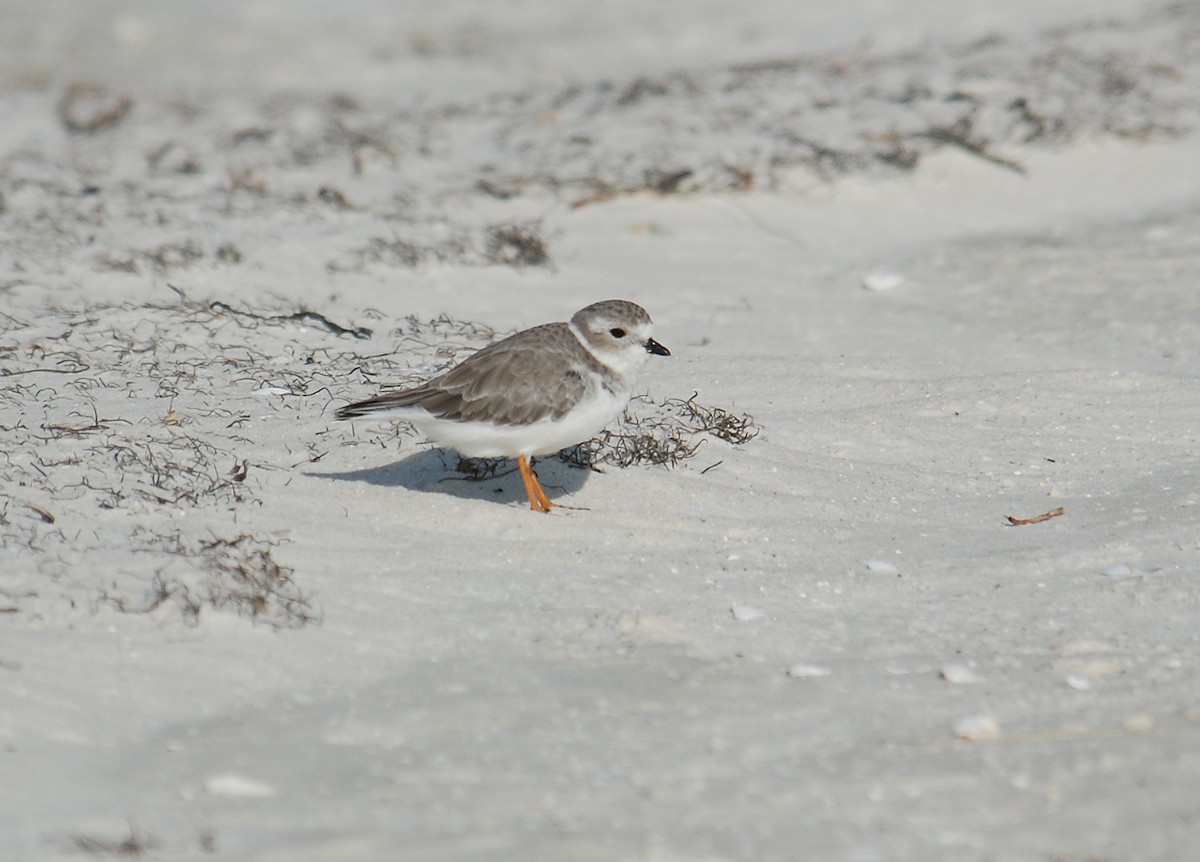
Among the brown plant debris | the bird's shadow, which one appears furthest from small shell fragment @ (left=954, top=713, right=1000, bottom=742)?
the bird's shadow

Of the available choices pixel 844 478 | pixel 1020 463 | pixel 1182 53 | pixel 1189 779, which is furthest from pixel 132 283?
pixel 1182 53

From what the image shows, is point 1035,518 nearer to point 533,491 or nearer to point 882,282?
point 533,491

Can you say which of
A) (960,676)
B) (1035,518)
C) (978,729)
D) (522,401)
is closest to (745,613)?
(960,676)

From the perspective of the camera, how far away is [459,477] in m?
5.91

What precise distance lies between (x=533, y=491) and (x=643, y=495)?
482 millimetres

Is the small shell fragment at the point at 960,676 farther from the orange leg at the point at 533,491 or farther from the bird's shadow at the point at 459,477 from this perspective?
the bird's shadow at the point at 459,477

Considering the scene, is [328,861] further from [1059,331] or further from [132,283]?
[1059,331]

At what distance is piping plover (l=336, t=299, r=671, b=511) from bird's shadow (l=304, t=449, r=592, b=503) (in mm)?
263

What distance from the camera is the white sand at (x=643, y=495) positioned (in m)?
3.60

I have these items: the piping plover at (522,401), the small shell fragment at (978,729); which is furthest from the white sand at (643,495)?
the piping plover at (522,401)

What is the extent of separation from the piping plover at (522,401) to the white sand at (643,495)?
326 millimetres

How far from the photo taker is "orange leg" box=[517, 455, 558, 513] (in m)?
5.50

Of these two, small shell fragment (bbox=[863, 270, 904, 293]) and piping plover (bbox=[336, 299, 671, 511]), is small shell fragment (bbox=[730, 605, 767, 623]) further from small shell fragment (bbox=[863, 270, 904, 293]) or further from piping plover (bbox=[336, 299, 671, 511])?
small shell fragment (bbox=[863, 270, 904, 293])

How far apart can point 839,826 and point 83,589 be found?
2.51m
